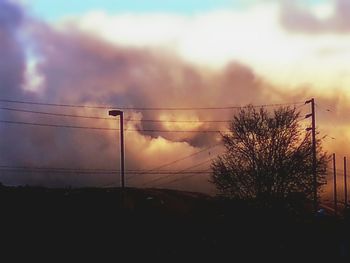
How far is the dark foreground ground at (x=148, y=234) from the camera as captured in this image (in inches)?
1569

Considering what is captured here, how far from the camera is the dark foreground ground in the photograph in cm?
3984

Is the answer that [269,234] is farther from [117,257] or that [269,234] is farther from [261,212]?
[117,257]

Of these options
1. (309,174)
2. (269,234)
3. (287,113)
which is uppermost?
(287,113)

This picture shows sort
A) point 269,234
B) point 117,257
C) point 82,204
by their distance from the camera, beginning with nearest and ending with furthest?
point 117,257, point 269,234, point 82,204

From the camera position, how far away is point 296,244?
4391cm

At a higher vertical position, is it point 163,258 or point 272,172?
point 272,172

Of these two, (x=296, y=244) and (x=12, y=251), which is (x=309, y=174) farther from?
(x=12, y=251)

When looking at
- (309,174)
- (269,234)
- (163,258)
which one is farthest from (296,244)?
(309,174)

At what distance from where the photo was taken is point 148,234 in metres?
48.2

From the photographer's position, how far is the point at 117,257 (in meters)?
38.2

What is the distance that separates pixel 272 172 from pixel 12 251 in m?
26.7

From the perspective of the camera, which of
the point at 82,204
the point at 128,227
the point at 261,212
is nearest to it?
the point at 128,227

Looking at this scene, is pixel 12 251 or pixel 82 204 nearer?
pixel 12 251

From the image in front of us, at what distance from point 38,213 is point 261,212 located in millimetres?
20032
